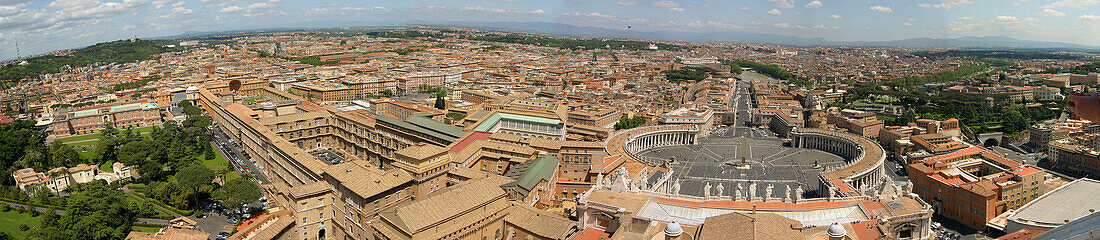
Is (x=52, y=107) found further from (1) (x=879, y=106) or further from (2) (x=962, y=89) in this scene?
(2) (x=962, y=89)

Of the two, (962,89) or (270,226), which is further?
(962,89)

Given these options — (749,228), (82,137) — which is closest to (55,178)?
(82,137)

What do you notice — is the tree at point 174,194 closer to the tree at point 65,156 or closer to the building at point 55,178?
the building at point 55,178

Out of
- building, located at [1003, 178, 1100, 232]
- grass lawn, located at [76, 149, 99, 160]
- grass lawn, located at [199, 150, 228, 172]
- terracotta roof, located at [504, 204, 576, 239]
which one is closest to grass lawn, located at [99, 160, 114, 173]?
grass lawn, located at [76, 149, 99, 160]

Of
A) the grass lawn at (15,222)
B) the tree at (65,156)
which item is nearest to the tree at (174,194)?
the grass lawn at (15,222)

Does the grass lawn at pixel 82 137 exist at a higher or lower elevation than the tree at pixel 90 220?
higher

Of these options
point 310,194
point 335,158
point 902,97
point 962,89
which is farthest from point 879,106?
point 310,194
